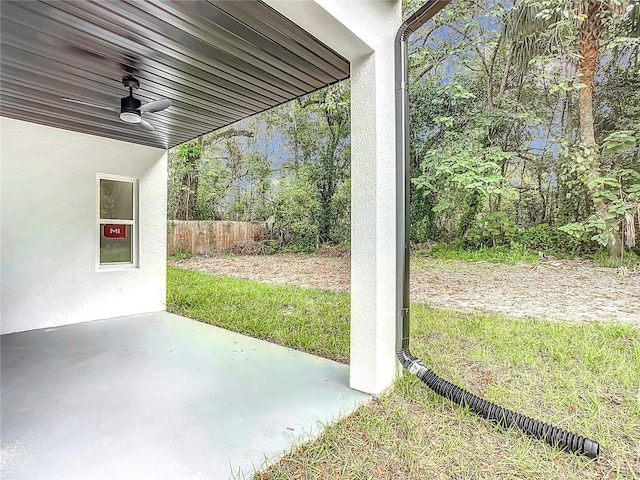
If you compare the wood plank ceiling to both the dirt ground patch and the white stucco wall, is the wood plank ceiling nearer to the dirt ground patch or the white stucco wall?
the white stucco wall

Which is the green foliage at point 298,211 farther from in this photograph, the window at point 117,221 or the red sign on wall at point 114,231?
the red sign on wall at point 114,231

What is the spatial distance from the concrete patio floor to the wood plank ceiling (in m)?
2.56

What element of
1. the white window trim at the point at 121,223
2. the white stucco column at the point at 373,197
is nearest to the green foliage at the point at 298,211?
the white window trim at the point at 121,223

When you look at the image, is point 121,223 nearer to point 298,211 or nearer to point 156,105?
point 156,105

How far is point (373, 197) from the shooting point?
91.5 inches

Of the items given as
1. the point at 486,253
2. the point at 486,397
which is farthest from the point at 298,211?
the point at 486,397

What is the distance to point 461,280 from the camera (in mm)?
4594

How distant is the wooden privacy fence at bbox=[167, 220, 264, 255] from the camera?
8023 mm

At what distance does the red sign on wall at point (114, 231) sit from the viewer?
15.3 ft

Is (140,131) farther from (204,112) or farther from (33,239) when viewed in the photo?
(33,239)

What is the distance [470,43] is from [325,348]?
205 inches

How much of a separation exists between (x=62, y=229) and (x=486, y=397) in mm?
5239

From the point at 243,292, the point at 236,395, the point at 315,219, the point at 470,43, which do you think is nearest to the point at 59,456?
the point at 236,395

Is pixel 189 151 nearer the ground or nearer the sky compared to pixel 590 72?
nearer the sky
